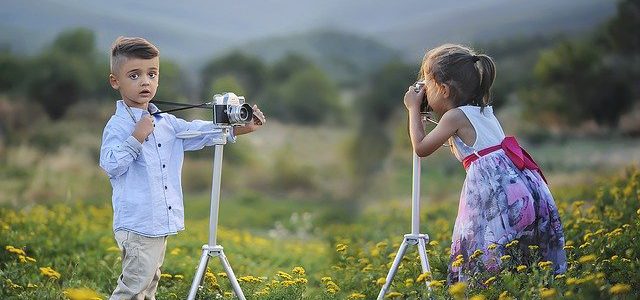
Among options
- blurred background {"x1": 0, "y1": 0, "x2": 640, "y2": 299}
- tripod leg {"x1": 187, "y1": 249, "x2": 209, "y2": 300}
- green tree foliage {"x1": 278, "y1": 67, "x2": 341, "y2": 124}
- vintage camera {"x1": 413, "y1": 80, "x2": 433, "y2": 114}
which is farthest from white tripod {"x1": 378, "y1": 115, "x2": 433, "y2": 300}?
green tree foliage {"x1": 278, "y1": 67, "x2": 341, "y2": 124}

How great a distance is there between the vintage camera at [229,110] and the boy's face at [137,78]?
0.34 meters

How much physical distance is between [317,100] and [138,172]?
34.0 ft

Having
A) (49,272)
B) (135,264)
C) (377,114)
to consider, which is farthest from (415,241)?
(377,114)

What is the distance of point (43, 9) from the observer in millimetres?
14797

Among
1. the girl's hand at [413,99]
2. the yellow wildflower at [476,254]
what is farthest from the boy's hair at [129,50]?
the yellow wildflower at [476,254]

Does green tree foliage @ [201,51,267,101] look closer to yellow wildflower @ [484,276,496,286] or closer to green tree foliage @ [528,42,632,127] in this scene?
green tree foliage @ [528,42,632,127]

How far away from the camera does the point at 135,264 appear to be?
401 centimetres

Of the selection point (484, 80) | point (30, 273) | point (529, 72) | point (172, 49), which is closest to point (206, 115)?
point (172, 49)

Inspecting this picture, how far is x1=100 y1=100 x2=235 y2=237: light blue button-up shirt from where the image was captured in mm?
3955

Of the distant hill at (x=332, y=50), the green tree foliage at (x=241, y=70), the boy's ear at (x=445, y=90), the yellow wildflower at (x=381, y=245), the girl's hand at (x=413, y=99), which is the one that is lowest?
the yellow wildflower at (x=381, y=245)

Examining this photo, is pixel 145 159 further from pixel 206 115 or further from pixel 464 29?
pixel 464 29

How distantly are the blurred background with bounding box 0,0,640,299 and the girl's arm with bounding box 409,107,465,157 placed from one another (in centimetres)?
617

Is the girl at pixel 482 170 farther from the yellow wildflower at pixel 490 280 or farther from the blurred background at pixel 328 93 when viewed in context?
the blurred background at pixel 328 93

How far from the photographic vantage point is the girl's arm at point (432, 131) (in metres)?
4.20
